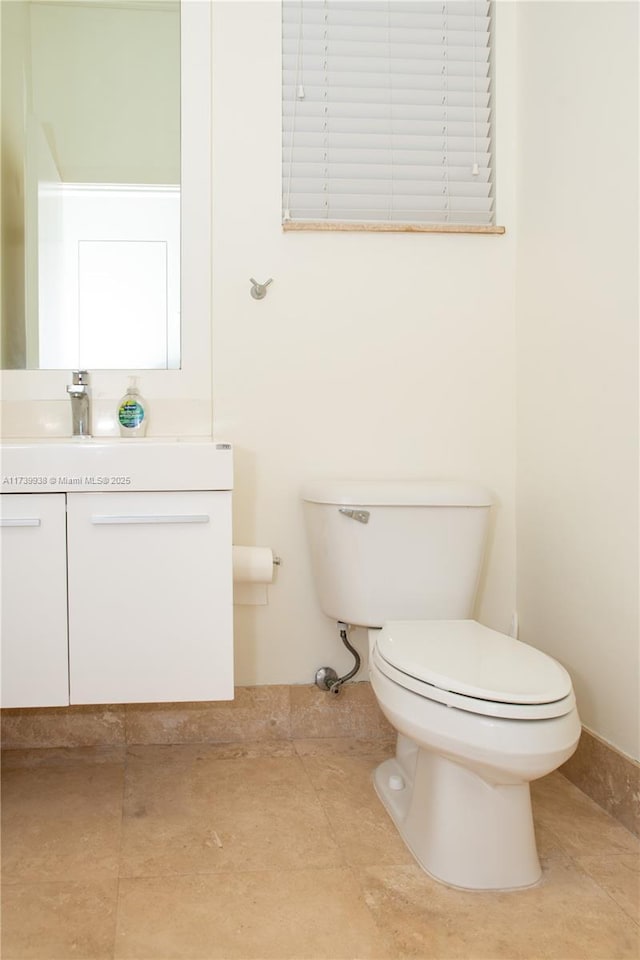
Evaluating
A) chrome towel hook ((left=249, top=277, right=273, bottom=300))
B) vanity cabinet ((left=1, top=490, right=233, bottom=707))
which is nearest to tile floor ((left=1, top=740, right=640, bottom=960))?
vanity cabinet ((left=1, top=490, right=233, bottom=707))

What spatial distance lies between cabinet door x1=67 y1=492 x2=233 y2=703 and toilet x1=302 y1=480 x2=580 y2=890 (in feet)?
1.13

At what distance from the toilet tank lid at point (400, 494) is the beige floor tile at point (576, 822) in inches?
26.7

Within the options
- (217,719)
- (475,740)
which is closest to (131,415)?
(217,719)

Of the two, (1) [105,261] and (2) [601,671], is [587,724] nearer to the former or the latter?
(2) [601,671]

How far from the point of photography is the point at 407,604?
6.22ft

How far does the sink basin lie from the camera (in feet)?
5.22

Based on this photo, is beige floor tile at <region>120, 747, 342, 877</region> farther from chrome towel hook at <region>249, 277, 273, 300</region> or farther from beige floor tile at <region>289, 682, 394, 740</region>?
chrome towel hook at <region>249, 277, 273, 300</region>

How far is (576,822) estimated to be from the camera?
1.69 metres

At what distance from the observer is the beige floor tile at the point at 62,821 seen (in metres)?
1.50

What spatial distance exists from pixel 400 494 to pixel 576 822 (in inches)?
31.3

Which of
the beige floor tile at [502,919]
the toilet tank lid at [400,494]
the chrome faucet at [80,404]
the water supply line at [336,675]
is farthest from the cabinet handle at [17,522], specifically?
the beige floor tile at [502,919]

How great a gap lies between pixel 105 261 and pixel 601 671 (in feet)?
5.21

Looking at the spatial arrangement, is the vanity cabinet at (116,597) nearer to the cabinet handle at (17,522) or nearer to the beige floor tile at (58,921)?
the cabinet handle at (17,522)

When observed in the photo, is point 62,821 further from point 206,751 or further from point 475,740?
point 475,740
